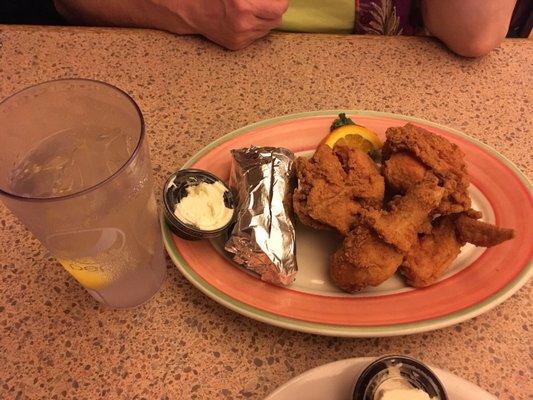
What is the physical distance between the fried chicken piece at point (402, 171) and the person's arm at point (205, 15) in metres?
0.60

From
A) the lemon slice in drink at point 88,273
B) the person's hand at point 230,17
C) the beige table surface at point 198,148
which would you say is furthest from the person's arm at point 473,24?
the lemon slice in drink at point 88,273

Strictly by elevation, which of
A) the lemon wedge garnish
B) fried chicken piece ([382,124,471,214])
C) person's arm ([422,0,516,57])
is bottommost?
the lemon wedge garnish

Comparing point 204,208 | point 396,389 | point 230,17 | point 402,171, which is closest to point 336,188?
point 402,171

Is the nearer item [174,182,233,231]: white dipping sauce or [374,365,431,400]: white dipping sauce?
[374,365,431,400]: white dipping sauce

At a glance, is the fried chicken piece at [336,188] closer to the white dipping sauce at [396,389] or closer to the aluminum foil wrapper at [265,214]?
the aluminum foil wrapper at [265,214]

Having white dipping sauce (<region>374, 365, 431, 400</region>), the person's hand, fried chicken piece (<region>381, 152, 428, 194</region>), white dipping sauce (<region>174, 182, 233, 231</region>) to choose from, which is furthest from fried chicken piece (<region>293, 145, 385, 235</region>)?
the person's hand

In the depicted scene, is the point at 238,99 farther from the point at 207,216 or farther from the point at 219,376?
the point at 219,376

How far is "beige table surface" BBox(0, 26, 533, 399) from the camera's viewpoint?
2.37ft

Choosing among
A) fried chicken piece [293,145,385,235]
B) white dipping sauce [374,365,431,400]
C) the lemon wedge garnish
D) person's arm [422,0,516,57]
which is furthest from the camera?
person's arm [422,0,516,57]

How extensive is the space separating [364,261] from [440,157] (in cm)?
→ 28

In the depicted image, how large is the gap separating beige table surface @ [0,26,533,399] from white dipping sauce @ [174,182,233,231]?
121mm

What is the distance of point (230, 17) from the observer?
4.01 feet

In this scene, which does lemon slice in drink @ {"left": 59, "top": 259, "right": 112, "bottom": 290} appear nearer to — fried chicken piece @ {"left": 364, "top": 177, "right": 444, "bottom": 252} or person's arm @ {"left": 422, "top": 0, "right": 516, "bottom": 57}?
fried chicken piece @ {"left": 364, "top": 177, "right": 444, "bottom": 252}

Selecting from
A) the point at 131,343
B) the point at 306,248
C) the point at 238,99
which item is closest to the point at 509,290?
the point at 306,248
